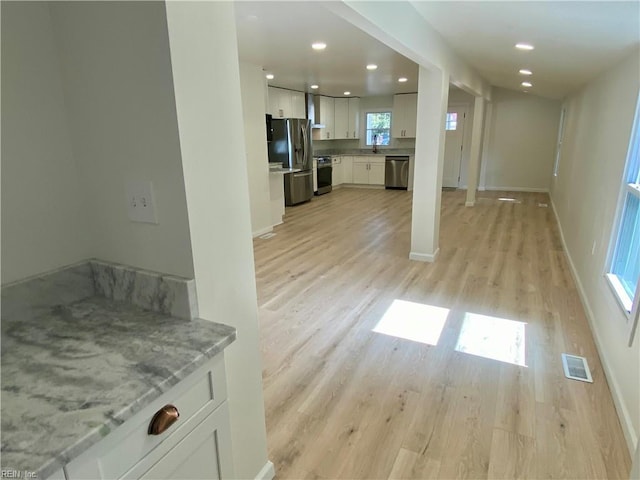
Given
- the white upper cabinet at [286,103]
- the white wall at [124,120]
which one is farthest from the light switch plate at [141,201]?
the white upper cabinet at [286,103]

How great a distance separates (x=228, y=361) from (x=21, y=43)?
1.12m

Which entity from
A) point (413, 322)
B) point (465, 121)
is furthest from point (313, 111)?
point (413, 322)

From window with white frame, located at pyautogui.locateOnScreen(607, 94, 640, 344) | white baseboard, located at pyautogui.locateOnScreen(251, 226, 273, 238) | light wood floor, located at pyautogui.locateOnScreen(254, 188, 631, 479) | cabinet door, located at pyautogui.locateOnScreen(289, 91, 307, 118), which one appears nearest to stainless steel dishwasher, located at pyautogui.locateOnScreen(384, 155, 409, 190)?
cabinet door, located at pyautogui.locateOnScreen(289, 91, 307, 118)

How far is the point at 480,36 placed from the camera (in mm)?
3250

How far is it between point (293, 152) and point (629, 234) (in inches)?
224

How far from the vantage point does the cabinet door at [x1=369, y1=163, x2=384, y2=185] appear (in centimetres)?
973

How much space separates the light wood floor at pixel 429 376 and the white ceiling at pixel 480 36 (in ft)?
6.63

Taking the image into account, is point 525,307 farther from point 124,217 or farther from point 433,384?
point 124,217

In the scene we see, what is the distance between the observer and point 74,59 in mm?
1089

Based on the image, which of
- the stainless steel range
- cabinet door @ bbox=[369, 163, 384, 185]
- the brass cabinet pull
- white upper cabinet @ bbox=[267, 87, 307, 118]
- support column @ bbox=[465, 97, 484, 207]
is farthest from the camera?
cabinet door @ bbox=[369, 163, 384, 185]

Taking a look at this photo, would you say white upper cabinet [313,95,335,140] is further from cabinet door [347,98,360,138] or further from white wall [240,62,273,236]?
white wall [240,62,273,236]

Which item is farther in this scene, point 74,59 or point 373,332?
point 373,332

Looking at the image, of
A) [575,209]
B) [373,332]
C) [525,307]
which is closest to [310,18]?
[373,332]

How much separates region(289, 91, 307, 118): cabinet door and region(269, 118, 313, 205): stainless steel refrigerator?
93 centimetres
